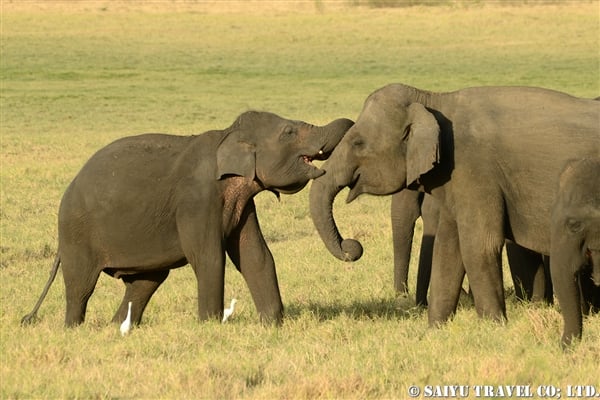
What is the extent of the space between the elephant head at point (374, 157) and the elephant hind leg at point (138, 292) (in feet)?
4.72

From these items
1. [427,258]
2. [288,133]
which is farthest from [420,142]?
[427,258]

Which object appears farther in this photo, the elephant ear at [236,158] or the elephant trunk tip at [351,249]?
the elephant ear at [236,158]

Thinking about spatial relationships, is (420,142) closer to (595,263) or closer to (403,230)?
(595,263)

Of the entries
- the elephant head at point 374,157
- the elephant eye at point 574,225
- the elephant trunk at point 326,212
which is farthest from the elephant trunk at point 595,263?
the elephant trunk at point 326,212

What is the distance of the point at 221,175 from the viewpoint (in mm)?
9500

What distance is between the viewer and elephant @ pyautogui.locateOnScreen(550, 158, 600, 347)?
8.01m

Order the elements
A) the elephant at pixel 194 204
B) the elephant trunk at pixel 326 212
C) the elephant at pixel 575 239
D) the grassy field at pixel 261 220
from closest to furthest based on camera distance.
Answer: the grassy field at pixel 261 220, the elephant at pixel 575 239, the elephant trunk at pixel 326 212, the elephant at pixel 194 204

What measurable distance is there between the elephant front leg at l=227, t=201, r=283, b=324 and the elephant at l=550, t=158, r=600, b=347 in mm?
2245

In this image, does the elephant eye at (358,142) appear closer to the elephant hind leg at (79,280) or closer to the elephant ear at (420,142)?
the elephant ear at (420,142)

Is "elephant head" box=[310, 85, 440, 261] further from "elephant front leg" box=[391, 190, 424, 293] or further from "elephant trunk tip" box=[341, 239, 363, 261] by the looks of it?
"elephant front leg" box=[391, 190, 424, 293]

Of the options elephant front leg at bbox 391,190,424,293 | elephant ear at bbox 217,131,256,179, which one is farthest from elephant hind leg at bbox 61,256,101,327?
elephant front leg at bbox 391,190,424,293

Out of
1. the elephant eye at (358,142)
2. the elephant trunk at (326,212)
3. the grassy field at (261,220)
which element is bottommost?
the grassy field at (261,220)

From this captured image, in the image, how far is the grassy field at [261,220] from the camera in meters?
7.56

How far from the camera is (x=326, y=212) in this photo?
954 centimetres
